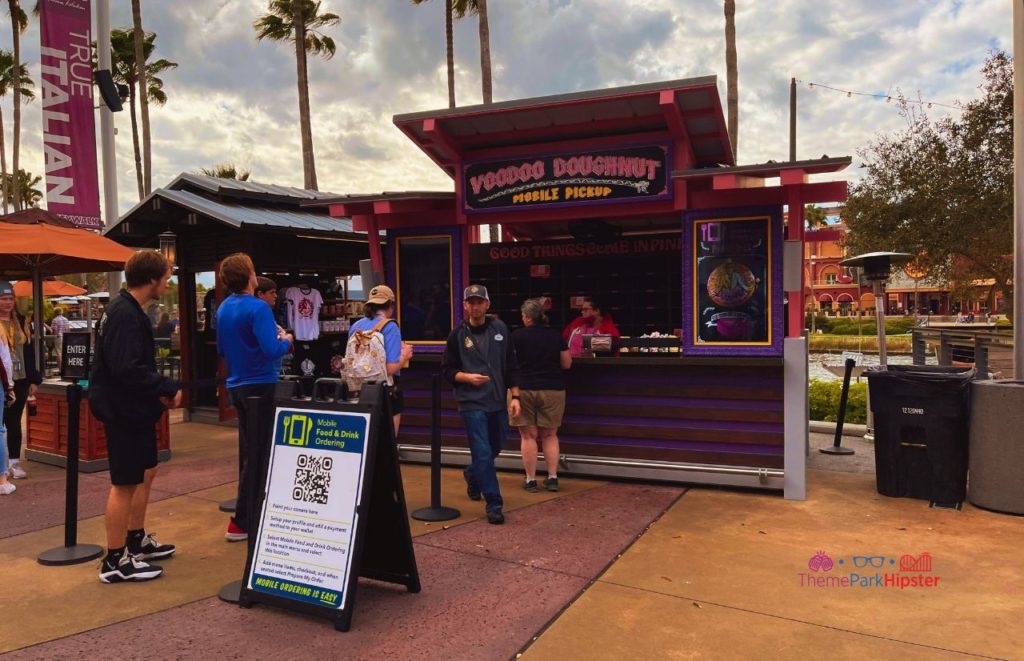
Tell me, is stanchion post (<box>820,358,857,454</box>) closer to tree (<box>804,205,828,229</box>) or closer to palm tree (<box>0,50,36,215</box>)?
palm tree (<box>0,50,36,215</box>)

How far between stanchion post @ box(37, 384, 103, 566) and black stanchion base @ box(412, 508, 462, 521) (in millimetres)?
2170

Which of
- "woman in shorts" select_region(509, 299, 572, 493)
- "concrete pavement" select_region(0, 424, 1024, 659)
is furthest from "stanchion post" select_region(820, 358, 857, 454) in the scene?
"woman in shorts" select_region(509, 299, 572, 493)

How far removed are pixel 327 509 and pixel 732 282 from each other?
14.0 feet

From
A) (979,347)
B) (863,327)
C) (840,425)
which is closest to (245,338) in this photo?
(840,425)

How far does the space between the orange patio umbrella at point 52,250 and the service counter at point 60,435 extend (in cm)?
60

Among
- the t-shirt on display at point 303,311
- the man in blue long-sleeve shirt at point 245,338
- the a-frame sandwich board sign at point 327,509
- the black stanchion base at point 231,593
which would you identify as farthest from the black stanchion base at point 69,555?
the t-shirt on display at point 303,311

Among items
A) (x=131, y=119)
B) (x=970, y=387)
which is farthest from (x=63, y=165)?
(x=131, y=119)

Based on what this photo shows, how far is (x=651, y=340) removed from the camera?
710 centimetres

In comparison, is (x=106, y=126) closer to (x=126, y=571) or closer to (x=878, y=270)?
(x=126, y=571)

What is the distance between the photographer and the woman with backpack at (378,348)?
552 cm

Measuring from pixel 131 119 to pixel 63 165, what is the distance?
32.9 m

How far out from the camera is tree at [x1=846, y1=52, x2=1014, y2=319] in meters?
20.8

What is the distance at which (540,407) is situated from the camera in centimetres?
Result: 621

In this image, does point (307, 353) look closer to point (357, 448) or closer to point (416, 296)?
point (416, 296)
